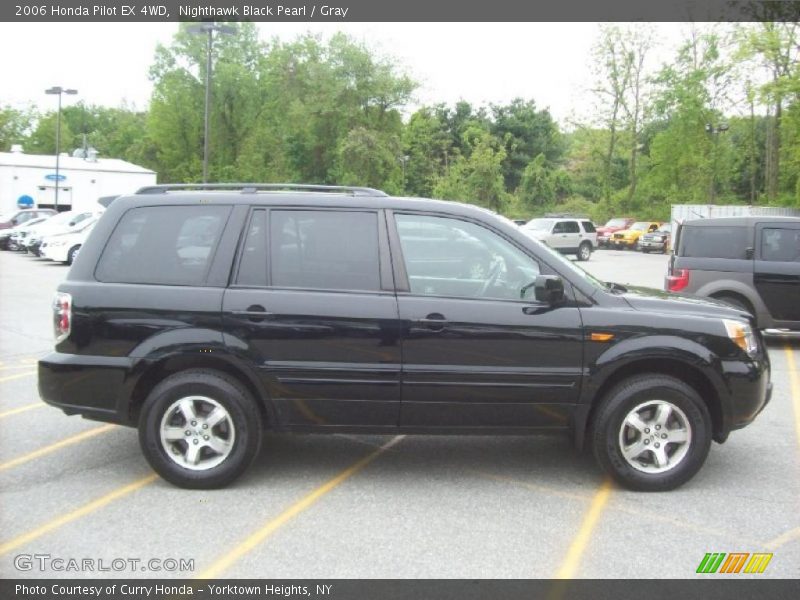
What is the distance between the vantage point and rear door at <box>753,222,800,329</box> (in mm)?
10234

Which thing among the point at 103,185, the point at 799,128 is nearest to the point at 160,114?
the point at 103,185

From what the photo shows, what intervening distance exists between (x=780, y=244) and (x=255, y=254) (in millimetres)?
8239

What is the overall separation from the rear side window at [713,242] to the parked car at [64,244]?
692 inches

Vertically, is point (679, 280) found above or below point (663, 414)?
above

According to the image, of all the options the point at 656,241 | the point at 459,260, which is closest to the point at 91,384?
the point at 459,260

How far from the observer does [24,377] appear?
26.3ft

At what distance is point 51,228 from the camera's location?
26.8m

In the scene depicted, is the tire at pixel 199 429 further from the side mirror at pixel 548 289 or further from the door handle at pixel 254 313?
the side mirror at pixel 548 289

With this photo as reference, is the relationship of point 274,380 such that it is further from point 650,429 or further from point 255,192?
point 650,429

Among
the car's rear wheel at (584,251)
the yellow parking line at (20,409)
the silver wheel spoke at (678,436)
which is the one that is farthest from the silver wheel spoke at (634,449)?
the car's rear wheel at (584,251)

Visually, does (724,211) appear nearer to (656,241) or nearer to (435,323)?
(656,241)

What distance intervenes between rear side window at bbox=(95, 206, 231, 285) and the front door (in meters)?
1.23

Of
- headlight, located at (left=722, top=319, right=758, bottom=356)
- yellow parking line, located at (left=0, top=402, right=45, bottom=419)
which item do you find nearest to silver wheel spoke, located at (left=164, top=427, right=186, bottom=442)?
yellow parking line, located at (left=0, top=402, right=45, bottom=419)

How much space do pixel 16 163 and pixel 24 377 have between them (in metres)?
46.2
